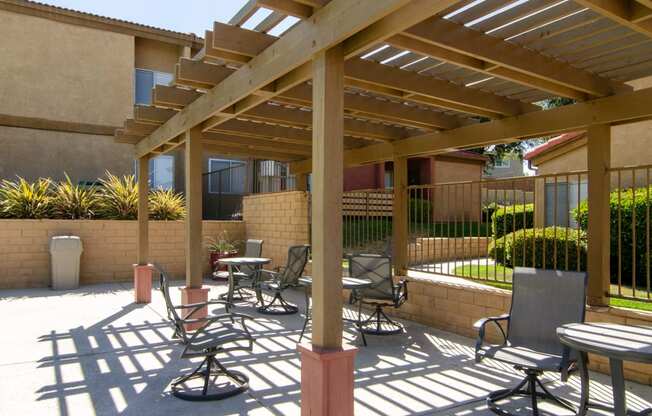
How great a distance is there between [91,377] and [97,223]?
6.77m

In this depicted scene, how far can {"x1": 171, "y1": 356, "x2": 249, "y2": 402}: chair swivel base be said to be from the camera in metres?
4.02

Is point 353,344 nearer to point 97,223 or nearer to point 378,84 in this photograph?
point 378,84

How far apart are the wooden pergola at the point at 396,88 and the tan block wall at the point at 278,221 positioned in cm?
200

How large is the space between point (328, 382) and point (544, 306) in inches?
80.7

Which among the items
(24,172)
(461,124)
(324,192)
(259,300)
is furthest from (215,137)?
(24,172)

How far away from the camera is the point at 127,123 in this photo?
7.59 metres

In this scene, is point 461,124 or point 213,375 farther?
point 461,124

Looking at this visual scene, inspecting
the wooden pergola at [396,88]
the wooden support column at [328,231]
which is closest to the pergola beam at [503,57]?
the wooden pergola at [396,88]

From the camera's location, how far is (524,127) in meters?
5.91

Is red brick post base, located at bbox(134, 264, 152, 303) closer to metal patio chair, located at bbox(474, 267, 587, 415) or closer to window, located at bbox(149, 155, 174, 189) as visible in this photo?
metal patio chair, located at bbox(474, 267, 587, 415)

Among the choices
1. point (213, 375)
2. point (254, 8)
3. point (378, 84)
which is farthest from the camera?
point (378, 84)

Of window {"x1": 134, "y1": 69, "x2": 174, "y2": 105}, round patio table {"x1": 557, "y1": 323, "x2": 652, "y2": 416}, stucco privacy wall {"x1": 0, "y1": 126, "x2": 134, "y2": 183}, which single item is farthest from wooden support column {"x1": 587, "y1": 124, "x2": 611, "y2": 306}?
window {"x1": 134, "y1": 69, "x2": 174, "y2": 105}

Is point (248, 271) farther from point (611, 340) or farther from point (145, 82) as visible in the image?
point (145, 82)

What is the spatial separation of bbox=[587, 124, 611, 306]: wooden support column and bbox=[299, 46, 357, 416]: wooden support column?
9.59 ft
